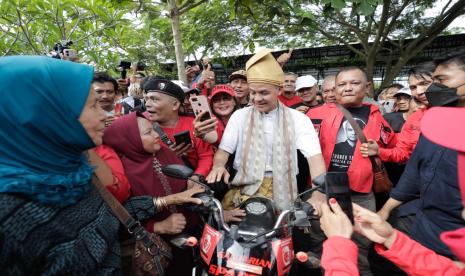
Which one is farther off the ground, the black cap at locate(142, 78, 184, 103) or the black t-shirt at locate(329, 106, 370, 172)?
the black cap at locate(142, 78, 184, 103)

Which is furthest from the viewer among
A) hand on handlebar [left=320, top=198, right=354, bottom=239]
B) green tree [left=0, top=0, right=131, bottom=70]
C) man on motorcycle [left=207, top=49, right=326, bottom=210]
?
green tree [left=0, top=0, right=131, bottom=70]

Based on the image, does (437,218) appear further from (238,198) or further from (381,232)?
(238,198)

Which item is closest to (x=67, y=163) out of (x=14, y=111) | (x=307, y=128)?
(x=14, y=111)

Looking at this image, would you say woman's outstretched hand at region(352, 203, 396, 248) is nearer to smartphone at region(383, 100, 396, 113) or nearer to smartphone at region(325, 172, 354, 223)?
smartphone at region(325, 172, 354, 223)

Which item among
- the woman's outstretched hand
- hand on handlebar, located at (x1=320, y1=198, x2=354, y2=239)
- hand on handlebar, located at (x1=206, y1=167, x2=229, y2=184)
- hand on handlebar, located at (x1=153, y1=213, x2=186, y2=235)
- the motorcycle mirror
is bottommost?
hand on handlebar, located at (x1=153, y1=213, x2=186, y2=235)

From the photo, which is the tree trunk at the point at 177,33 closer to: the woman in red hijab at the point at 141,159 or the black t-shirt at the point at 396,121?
the woman in red hijab at the point at 141,159

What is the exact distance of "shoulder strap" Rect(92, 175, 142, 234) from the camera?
1.60 m

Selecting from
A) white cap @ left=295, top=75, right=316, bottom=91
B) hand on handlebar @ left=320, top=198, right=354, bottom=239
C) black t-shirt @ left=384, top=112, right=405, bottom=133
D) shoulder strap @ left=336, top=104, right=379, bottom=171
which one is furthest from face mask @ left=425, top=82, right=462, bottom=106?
white cap @ left=295, top=75, right=316, bottom=91

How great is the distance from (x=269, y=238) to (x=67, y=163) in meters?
1.15

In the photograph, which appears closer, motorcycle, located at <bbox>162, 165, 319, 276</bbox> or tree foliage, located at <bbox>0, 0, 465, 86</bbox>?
motorcycle, located at <bbox>162, 165, 319, 276</bbox>

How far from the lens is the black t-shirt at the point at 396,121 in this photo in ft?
12.8

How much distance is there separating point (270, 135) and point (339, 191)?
110cm

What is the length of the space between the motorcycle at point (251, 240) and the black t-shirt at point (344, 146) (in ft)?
3.53

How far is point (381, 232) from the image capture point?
1.55 metres
